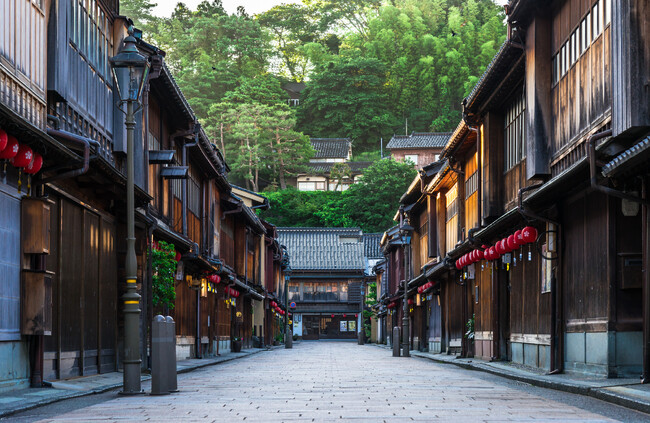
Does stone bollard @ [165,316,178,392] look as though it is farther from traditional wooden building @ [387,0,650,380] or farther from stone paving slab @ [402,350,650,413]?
traditional wooden building @ [387,0,650,380]

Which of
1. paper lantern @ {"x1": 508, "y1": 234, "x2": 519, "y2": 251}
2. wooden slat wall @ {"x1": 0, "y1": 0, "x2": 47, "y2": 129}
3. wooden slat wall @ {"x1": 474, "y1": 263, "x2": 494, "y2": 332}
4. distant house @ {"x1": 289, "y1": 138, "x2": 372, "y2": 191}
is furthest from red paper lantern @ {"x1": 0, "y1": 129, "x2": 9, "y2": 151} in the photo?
distant house @ {"x1": 289, "y1": 138, "x2": 372, "y2": 191}

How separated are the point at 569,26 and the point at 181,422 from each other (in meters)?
13.4

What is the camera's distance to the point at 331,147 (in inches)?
4080

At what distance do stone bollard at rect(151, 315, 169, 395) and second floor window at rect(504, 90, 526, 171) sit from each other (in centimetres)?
1287

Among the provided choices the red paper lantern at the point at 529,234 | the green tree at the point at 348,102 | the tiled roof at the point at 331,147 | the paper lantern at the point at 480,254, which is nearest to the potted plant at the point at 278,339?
the tiled roof at the point at 331,147

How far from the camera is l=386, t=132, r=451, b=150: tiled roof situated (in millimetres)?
100500

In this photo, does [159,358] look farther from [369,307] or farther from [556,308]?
[369,307]

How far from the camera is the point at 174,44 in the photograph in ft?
354

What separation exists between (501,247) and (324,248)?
69.5 meters

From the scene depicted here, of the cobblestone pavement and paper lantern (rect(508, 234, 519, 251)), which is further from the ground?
paper lantern (rect(508, 234, 519, 251))

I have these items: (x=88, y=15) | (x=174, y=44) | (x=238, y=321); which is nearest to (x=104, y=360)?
(x=88, y=15)

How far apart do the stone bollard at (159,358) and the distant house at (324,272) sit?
7826cm

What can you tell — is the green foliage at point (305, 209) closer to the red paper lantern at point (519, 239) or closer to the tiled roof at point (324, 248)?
the tiled roof at point (324, 248)

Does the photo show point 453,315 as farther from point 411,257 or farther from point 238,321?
point 411,257
